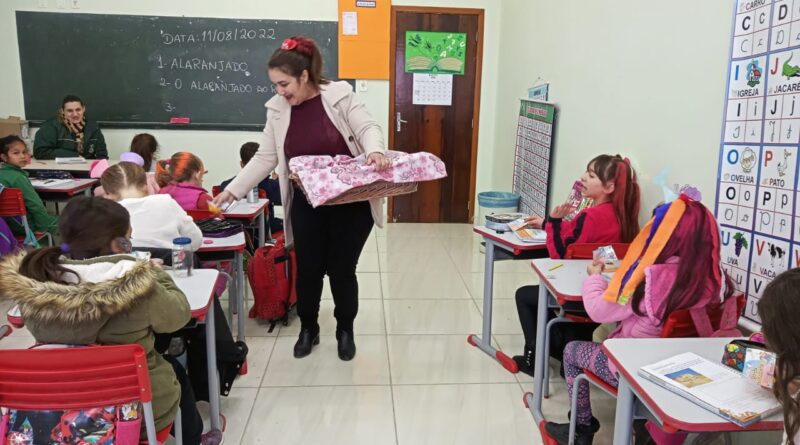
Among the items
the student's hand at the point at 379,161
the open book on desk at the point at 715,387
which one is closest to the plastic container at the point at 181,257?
the student's hand at the point at 379,161

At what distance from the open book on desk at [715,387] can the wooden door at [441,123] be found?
494cm

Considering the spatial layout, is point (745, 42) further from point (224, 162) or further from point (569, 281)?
point (224, 162)

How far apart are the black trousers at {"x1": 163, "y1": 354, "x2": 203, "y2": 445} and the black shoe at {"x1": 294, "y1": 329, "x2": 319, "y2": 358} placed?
1.04 metres

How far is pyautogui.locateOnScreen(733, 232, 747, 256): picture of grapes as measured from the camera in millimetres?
2039

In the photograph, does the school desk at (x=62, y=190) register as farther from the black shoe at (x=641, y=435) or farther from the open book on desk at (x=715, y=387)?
the open book on desk at (x=715, y=387)

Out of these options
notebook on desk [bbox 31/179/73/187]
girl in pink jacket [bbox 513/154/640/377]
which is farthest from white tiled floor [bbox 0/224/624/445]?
notebook on desk [bbox 31/179/73/187]

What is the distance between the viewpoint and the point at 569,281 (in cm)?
225

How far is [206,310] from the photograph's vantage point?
1935mm

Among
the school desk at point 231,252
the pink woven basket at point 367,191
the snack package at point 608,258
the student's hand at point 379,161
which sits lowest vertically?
the school desk at point 231,252

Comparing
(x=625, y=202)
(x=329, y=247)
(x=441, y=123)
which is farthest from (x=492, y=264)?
(x=441, y=123)

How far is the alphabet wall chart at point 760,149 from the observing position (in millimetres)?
1808

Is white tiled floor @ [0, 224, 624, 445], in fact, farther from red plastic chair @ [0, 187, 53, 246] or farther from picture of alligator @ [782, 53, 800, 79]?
picture of alligator @ [782, 53, 800, 79]

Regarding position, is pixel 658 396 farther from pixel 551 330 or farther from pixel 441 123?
pixel 441 123

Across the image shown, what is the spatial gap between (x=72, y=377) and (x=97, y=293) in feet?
0.69
